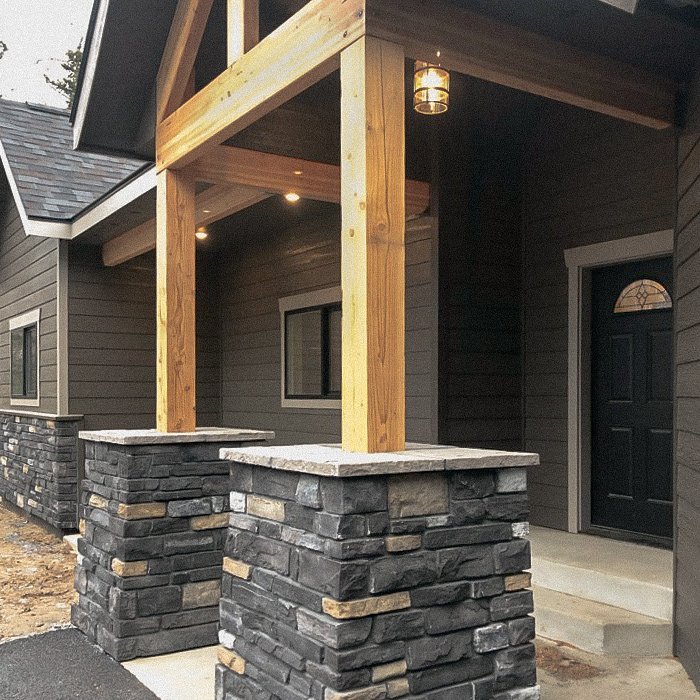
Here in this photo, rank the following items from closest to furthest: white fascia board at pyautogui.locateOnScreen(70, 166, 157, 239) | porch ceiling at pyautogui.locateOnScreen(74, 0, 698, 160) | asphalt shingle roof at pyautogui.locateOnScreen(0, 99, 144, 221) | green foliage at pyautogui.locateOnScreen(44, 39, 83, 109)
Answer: porch ceiling at pyautogui.locateOnScreen(74, 0, 698, 160) → white fascia board at pyautogui.locateOnScreen(70, 166, 157, 239) → asphalt shingle roof at pyautogui.locateOnScreen(0, 99, 144, 221) → green foliage at pyautogui.locateOnScreen(44, 39, 83, 109)

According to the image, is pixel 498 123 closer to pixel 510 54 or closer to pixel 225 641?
pixel 510 54

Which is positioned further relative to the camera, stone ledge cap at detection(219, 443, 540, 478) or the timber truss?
the timber truss

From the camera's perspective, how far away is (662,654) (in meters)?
3.75

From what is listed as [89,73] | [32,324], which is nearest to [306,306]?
→ [89,73]

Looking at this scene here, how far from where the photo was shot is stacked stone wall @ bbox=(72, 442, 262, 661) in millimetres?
4129

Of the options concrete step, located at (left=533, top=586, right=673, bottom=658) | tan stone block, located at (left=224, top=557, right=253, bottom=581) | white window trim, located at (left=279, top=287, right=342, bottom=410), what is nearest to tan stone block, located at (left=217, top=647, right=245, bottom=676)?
tan stone block, located at (left=224, top=557, right=253, bottom=581)

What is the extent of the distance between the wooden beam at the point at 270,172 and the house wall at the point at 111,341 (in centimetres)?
386

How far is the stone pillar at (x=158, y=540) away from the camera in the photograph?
163 inches

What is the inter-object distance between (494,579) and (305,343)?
4716mm

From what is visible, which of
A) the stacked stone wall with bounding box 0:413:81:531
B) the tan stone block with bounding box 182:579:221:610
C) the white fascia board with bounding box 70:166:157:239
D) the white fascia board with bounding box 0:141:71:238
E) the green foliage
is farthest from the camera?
Answer: the green foliage

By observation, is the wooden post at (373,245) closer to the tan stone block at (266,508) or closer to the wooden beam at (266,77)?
the wooden beam at (266,77)

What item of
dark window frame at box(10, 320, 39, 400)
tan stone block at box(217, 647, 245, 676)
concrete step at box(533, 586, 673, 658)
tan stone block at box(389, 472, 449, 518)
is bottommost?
concrete step at box(533, 586, 673, 658)

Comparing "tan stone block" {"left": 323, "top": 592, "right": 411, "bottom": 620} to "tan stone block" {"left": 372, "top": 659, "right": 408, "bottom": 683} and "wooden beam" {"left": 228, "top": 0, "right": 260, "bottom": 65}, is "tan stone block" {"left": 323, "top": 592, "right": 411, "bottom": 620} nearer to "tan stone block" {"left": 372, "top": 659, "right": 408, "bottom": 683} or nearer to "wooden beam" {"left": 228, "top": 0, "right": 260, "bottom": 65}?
"tan stone block" {"left": 372, "top": 659, "right": 408, "bottom": 683}

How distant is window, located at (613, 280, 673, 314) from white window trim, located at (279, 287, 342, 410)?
248 centimetres
